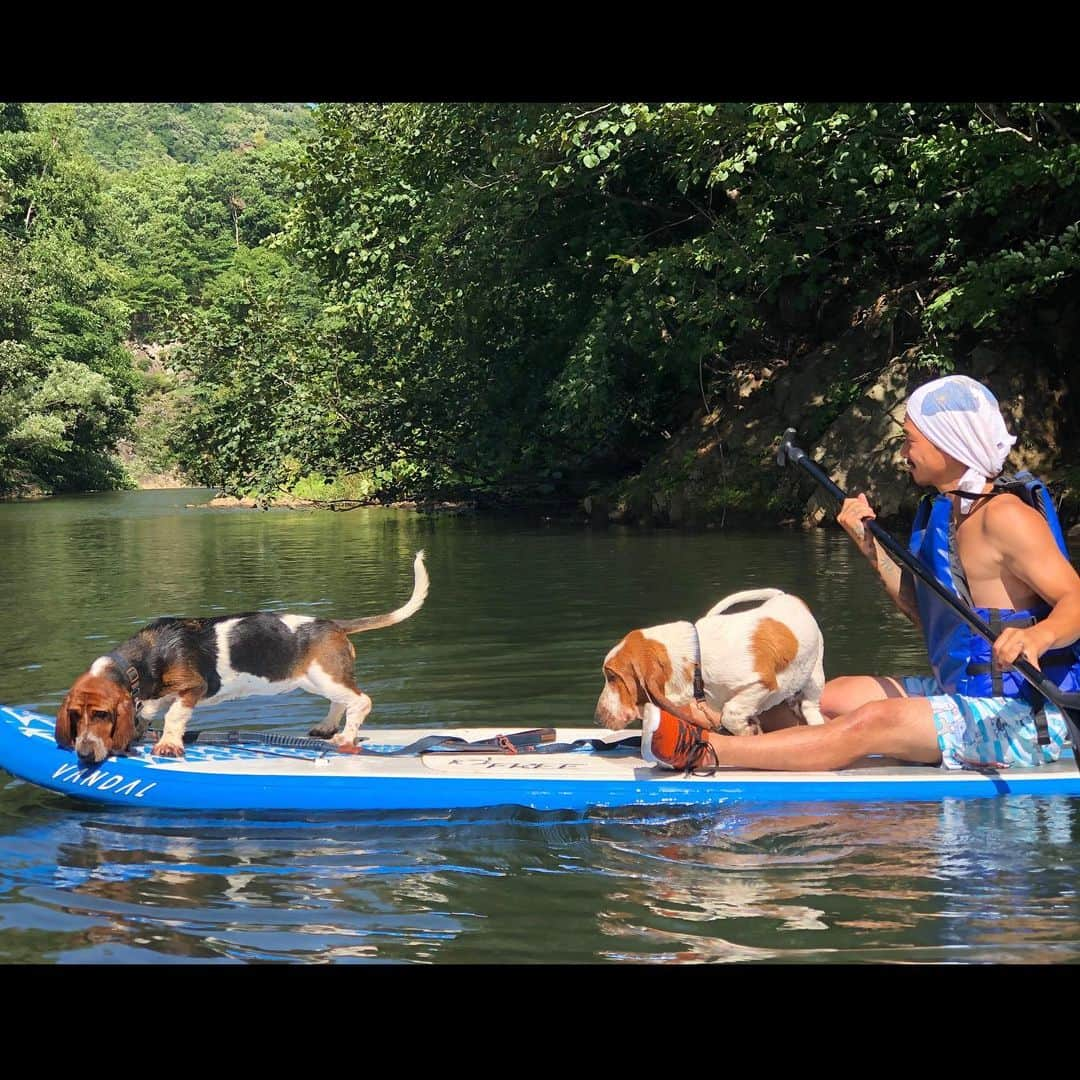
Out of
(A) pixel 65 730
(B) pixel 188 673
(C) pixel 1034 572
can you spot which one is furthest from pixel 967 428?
(A) pixel 65 730

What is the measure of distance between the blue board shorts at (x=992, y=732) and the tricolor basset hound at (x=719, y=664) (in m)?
0.57

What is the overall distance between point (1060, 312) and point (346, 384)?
36.8ft

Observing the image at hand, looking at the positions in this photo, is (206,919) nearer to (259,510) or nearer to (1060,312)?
(1060,312)

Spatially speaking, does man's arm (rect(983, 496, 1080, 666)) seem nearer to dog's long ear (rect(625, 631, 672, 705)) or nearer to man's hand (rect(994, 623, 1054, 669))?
man's hand (rect(994, 623, 1054, 669))

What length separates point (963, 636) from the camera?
17.0ft

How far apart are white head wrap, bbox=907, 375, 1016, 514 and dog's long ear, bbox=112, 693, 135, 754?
10.2 ft

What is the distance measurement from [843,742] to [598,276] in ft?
53.0

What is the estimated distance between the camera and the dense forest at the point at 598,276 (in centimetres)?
1503

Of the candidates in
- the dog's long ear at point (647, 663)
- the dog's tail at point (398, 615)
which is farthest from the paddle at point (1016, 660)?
the dog's tail at point (398, 615)

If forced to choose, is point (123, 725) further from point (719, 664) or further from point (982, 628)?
point (982, 628)

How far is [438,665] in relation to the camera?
9047mm

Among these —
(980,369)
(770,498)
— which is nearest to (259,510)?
(770,498)

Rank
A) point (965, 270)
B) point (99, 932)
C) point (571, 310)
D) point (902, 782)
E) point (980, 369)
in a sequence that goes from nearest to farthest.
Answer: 1. point (99, 932)
2. point (902, 782)
3. point (965, 270)
4. point (980, 369)
5. point (571, 310)

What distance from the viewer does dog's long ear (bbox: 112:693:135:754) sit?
17.7 ft
